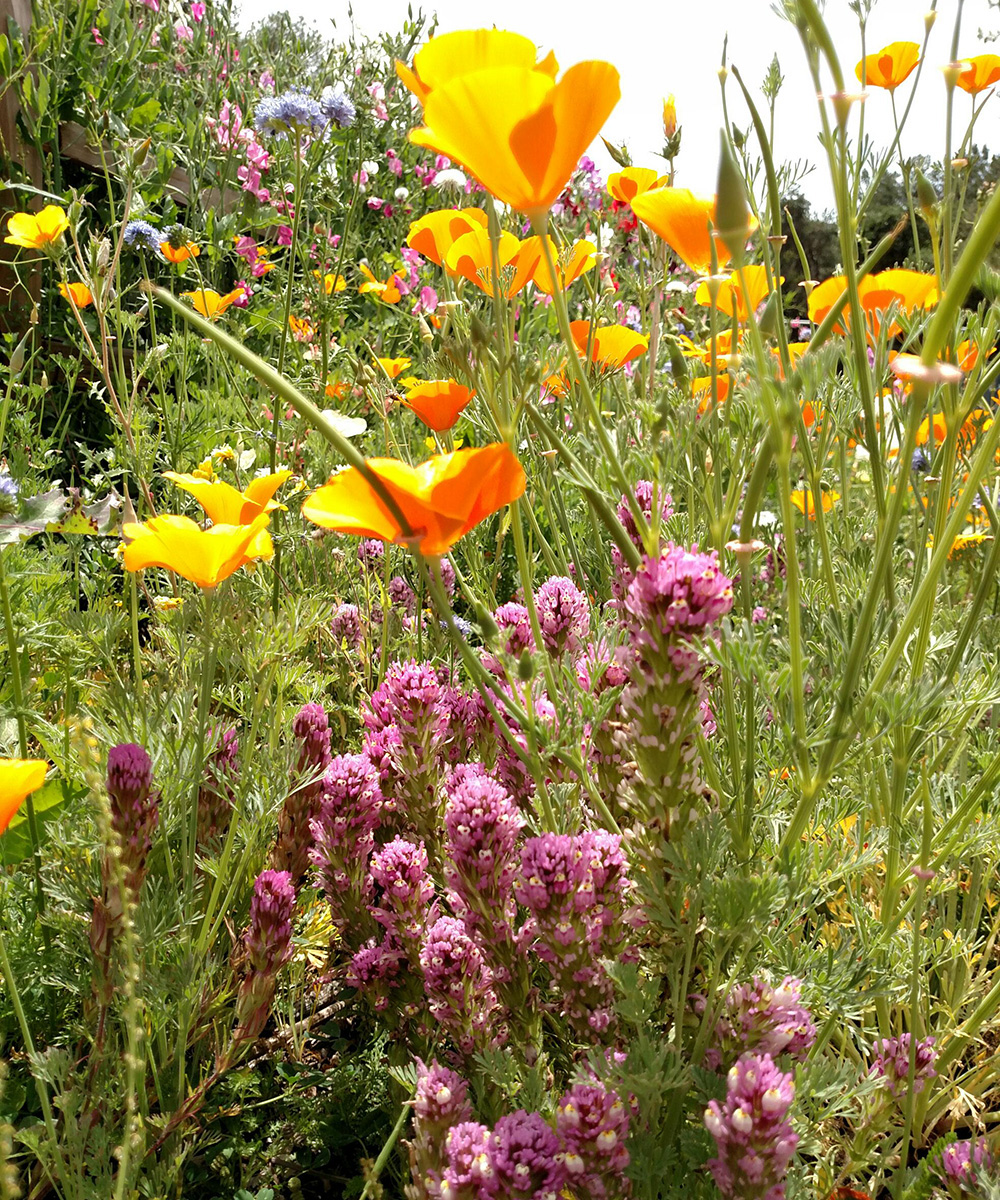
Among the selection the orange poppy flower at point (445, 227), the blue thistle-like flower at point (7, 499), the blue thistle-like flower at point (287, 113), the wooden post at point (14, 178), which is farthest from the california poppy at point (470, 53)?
the wooden post at point (14, 178)

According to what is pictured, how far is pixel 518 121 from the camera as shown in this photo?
797 mm

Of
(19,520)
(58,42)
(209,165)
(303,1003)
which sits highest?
(58,42)

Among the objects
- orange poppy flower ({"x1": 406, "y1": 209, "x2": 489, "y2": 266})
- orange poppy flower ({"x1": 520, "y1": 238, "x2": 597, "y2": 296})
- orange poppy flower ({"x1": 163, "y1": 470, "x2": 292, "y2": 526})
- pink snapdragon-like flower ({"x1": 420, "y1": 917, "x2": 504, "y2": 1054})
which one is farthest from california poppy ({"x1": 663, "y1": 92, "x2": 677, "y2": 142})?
pink snapdragon-like flower ({"x1": 420, "y1": 917, "x2": 504, "y2": 1054})

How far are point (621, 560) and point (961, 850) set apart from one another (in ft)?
1.91

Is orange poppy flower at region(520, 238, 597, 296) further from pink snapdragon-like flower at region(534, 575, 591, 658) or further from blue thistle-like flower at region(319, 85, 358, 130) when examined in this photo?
blue thistle-like flower at region(319, 85, 358, 130)

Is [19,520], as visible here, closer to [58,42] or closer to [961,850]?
[961,850]

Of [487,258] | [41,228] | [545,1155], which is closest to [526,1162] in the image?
[545,1155]

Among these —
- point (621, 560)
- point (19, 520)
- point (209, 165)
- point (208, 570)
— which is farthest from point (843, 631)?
point (209, 165)

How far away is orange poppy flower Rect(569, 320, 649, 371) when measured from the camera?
175 cm

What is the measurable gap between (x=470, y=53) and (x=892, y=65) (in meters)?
1.03

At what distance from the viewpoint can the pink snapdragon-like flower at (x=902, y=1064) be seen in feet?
3.59

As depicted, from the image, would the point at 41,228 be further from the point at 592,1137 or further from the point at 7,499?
the point at 592,1137

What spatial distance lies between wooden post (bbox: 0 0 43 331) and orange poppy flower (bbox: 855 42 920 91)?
3.12 metres

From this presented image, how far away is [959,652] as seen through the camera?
3.50ft
